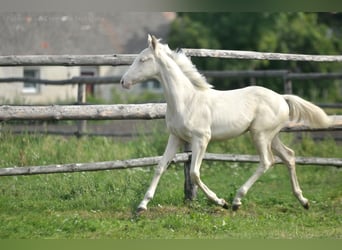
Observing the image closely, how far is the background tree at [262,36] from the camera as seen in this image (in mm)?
31875

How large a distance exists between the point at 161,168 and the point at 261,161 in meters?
1.29

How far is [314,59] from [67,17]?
19.3 m

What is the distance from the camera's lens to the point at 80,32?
29.4 metres

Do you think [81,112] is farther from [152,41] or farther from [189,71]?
[189,71]

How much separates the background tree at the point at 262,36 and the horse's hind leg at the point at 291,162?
22.1 meters

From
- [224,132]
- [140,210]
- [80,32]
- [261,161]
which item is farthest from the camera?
[80,32]

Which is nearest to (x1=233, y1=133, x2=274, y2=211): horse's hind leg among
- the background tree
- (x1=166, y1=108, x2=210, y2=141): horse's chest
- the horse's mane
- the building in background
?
(x1=166, y1=108, x2=210, y2=141): horse's chest

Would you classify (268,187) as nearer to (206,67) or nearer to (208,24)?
(206,67)

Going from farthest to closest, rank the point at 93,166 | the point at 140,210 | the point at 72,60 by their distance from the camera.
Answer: the point at 72,60
the point at 93,166
the point at 140,210

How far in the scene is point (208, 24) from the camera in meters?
32.7

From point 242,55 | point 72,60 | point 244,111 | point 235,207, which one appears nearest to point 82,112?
point 72,60

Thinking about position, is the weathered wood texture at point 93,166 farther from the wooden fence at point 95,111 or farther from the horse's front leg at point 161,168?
the horse's front leg at point 161,168

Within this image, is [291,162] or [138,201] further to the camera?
[291,162]

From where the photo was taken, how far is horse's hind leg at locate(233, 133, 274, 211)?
8.67 metres
